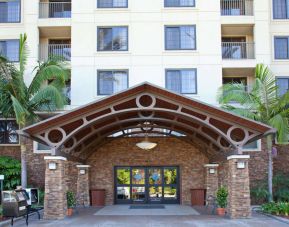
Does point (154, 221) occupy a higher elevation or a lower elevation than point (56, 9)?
lower

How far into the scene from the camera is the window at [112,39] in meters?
24.2

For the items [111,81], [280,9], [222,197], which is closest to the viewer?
[222,197]

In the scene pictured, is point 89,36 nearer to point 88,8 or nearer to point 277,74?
point 88,8

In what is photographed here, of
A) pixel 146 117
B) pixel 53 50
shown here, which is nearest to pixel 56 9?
pixel 53 50

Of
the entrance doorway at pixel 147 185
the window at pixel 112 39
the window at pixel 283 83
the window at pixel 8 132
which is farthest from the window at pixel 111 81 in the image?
the window at pixel 283 83

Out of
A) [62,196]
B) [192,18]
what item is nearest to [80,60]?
[192,18]

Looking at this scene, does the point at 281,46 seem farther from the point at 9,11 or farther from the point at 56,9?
the point at 9,11

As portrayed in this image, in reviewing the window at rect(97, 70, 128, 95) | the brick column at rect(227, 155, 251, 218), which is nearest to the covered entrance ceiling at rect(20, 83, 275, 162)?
the brick column at rect(227, 155, 251, 218)

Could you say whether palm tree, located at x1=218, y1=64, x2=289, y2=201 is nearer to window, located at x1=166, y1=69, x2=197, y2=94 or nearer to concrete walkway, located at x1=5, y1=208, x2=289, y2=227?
window, located at x1=166, y1=69, x2=197, y2=94

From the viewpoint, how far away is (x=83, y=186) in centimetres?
2303

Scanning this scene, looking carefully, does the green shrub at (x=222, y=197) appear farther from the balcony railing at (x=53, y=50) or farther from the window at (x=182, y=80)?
the balcony railing at (x=53, y=50)

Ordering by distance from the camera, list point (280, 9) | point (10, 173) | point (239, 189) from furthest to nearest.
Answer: point (280, 9), point (10, 173), point (239, 189)

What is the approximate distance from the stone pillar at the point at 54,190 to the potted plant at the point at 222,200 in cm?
625

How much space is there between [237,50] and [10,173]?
14.3 metres
